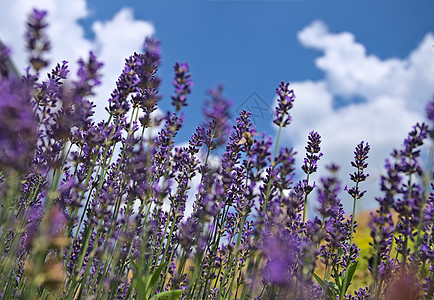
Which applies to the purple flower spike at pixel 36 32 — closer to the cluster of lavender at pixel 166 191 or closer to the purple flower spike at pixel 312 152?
the cluster of lavender at pixel 166 191

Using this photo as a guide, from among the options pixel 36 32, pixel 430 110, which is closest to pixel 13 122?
pixel 36 32

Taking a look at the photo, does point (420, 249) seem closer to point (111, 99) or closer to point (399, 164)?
point (399, 164)

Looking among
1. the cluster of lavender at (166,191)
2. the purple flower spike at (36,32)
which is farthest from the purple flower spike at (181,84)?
the purple flower spike at (36,32)

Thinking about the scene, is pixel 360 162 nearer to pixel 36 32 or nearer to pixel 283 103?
pixel 283 103

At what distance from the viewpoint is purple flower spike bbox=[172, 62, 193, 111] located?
301cm

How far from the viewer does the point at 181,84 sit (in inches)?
120

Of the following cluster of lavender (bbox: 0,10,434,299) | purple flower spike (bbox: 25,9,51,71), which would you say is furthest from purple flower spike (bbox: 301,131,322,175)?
purple flower spike (bbox: 25,9,51,71)

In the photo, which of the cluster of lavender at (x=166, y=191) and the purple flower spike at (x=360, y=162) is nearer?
the cluster of lavender at (x=166, y=191)

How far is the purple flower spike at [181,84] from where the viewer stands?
301cm

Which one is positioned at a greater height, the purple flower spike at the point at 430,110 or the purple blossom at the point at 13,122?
the purple flower spike at the point at 430,110

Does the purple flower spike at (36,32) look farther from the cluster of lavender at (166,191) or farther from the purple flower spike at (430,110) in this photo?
the purple flower spike at (430,110)

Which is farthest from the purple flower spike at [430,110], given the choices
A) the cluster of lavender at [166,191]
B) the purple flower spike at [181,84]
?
the purple flower spike at [181,84]

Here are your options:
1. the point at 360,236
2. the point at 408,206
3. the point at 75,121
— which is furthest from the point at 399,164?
the point at 360,236

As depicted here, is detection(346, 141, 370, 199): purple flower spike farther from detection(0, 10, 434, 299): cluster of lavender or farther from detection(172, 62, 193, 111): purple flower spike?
detection(172, 62, 193, 111): purple flower spike
